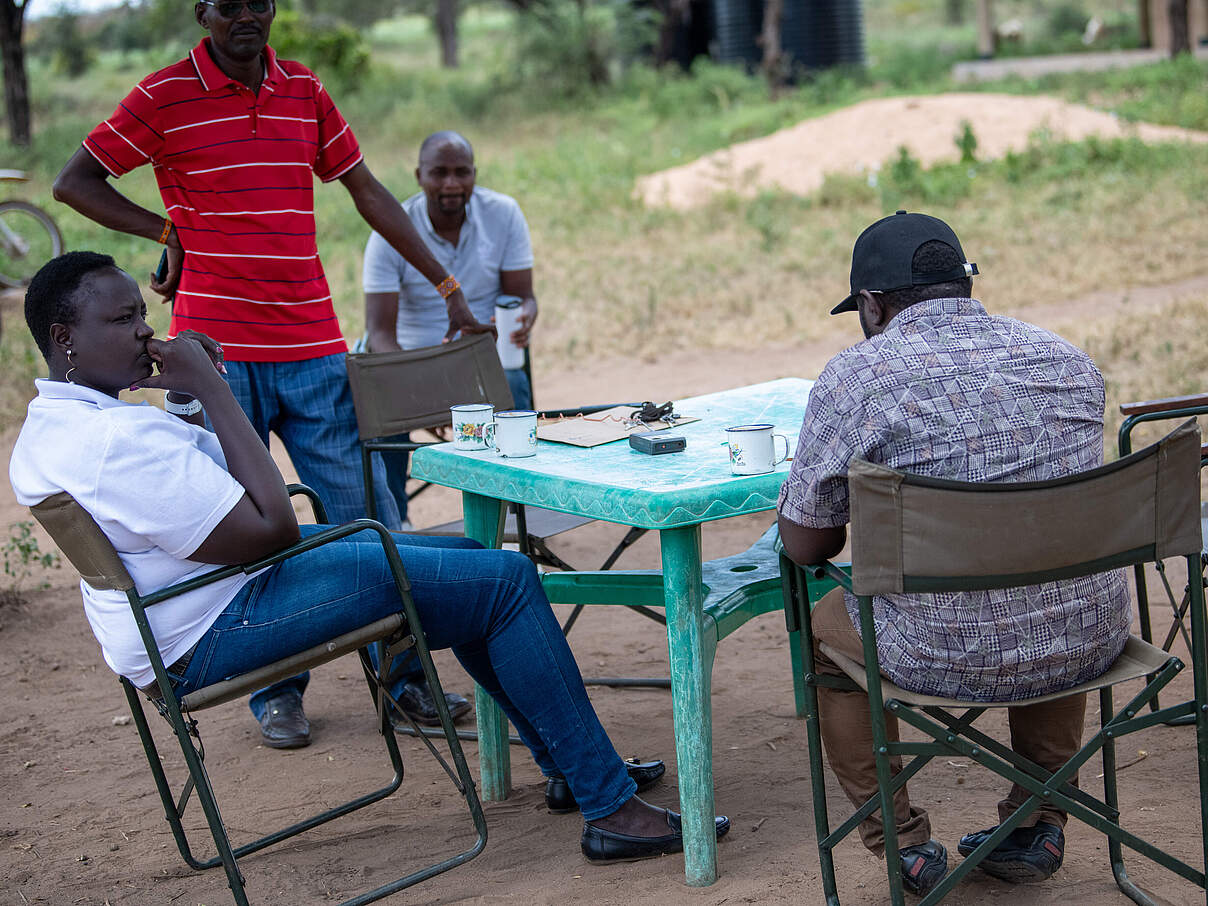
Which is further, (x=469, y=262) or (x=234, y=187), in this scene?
(x=469, y=262)

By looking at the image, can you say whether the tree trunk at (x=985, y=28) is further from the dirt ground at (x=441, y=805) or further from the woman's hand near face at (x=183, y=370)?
the woman's hand near face at (x=183, y=370)

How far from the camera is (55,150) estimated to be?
58.0 ft

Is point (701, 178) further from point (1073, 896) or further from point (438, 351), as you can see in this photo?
point (1073, 896)

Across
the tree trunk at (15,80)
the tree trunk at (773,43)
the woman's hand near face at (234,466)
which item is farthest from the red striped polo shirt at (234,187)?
the tree trunk at (773,43)

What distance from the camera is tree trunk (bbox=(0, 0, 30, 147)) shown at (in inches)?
710

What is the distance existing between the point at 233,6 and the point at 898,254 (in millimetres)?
2192

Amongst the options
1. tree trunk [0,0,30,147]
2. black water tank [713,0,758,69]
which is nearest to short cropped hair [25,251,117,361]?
tree trunk [0,0,30,147]

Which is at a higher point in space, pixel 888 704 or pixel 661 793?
pixel 888 704

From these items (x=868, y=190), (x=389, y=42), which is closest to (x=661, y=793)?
(x=868, y=190)

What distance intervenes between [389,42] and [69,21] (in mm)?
11579

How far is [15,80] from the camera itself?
1809 cm

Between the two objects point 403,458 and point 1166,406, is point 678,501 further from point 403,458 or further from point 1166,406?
point 403,458

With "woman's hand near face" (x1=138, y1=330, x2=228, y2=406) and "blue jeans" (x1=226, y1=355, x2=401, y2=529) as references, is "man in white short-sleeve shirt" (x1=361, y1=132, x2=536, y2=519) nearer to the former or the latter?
"blue jeans" (x1=226, y1=355, x2=401, y2=529)

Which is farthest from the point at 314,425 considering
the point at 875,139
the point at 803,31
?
the point at 803,31
